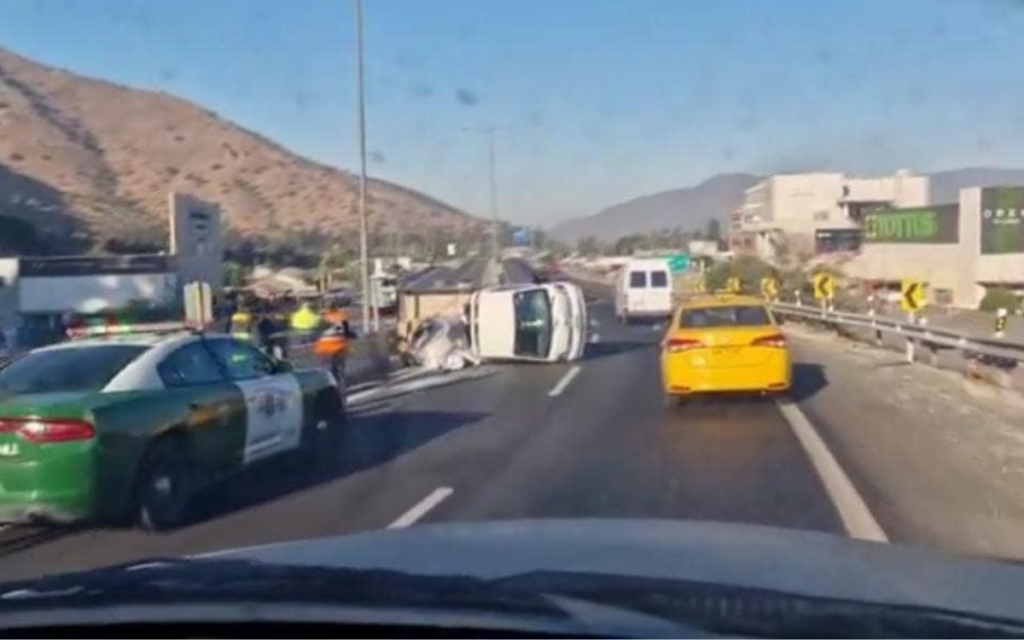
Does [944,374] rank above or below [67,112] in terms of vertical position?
below

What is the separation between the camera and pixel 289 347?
29672 millimetres

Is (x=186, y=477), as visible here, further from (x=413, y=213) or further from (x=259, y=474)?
(x=413, y=213)

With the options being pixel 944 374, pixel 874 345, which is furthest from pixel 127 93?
pixel 944 374

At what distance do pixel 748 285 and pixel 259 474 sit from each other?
55900mm

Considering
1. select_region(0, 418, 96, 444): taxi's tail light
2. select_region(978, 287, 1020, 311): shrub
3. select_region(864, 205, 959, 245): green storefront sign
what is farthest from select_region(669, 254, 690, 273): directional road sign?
select_region(0, 418, 96, 444): taxi's tail light

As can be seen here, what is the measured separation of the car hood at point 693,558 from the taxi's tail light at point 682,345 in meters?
17.5

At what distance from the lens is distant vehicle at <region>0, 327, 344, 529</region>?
12883 mm

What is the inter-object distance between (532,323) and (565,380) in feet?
16.9

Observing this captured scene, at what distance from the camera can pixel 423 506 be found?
1458 cm

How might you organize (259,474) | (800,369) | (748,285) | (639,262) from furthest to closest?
(748,285), (639,262), (800,369), (259,474)

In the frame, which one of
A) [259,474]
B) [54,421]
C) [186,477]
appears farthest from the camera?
[259,474]

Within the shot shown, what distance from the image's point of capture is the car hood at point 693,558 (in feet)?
15.3

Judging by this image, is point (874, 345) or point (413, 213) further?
point (413, 213)

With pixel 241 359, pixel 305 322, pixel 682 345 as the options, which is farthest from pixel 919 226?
pixel 241 359
